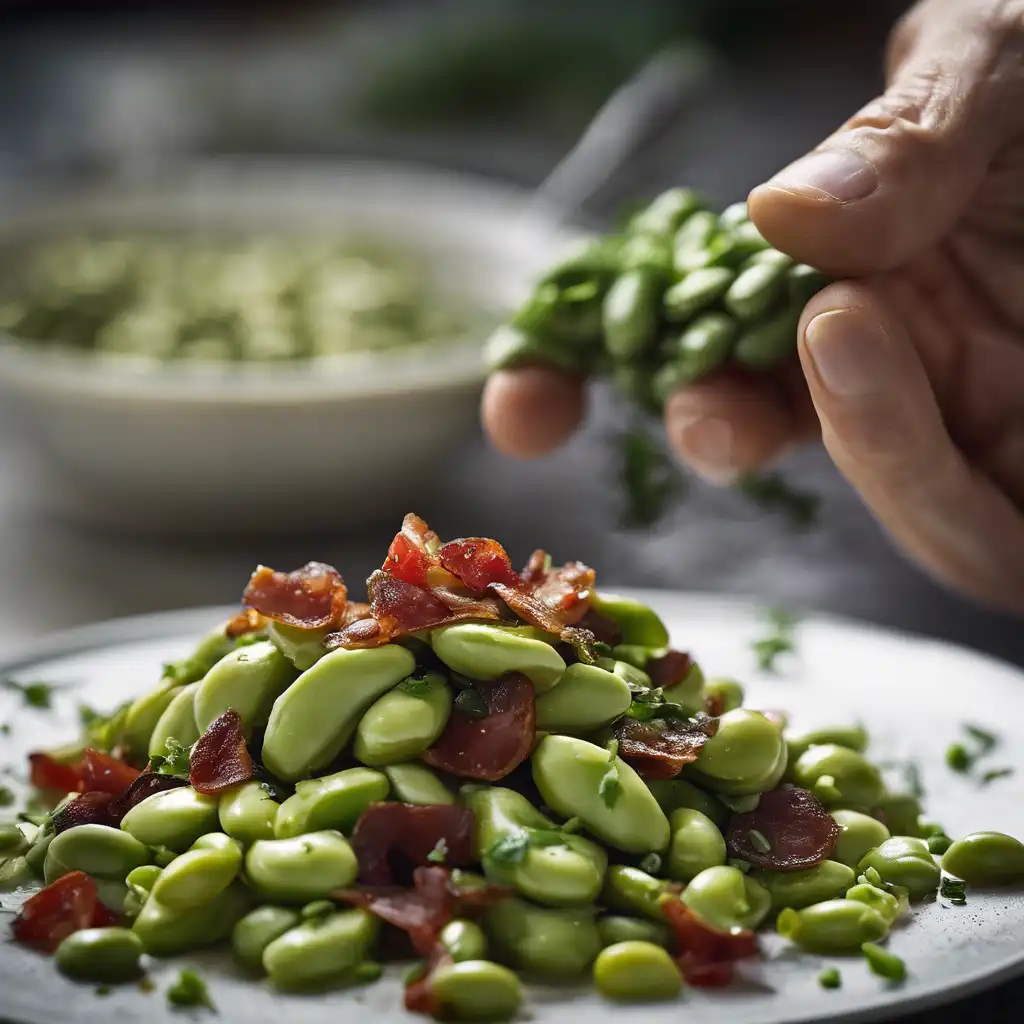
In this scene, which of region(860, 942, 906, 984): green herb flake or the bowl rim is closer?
region(860, 942, 906, 984): green herb flake

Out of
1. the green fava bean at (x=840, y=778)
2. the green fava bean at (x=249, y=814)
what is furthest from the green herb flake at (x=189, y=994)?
→ the green fava bean at (x=840, y=778)

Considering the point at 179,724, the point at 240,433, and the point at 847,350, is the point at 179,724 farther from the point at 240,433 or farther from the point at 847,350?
the point at 240,433

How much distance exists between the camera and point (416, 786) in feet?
2.85

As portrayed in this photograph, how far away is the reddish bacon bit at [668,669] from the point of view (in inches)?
39.7

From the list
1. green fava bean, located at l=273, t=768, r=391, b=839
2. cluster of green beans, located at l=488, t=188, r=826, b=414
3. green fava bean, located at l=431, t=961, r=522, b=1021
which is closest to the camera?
green fava bean, located at l=431, t=961, r=522, b=1021

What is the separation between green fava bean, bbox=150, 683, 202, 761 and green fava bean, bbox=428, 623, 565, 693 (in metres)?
0.18

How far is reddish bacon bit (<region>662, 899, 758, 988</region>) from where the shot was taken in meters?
0.79

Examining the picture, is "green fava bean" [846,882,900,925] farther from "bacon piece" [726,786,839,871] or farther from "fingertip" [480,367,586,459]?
"fingertip" [480,367,586,459]

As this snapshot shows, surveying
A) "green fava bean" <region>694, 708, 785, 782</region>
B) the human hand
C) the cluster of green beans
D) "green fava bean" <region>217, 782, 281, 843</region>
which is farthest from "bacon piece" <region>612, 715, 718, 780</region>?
the cluster of green beans

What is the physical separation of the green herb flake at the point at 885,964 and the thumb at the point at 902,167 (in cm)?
55

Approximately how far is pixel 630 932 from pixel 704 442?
0.70m

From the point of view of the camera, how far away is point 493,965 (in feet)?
2.53

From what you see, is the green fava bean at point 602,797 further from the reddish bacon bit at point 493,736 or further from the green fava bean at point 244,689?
the green fava bean at point 244,689

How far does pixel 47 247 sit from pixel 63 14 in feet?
10.3
